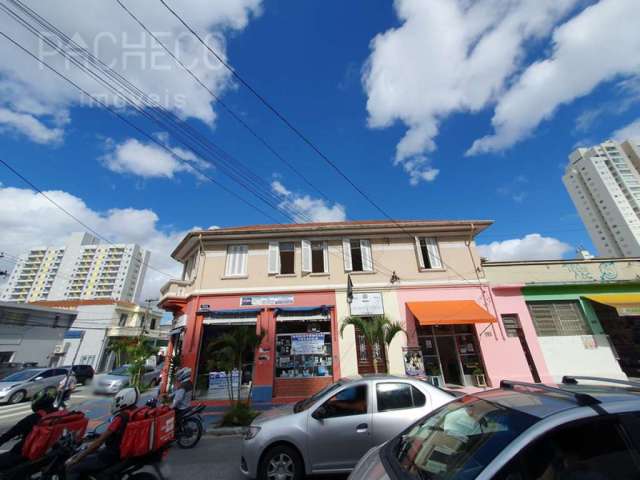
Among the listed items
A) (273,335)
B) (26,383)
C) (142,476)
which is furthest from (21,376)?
(142,476)

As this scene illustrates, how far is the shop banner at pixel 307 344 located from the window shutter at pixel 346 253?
3.30 meters

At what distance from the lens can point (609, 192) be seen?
65.8m

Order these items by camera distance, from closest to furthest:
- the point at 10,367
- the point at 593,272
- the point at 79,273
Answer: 1. the point at 593,272
2. the point at 10,367
3. the point at 79,273

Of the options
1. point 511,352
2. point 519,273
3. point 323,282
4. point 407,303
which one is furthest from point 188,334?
point 519,273

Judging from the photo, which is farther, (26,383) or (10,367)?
(10,367)

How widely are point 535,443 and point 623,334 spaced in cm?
1555

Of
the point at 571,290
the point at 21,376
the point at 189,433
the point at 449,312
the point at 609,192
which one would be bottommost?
the point at 189,433

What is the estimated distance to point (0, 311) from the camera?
23672 mm

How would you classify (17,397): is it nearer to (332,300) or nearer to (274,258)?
(274,258)

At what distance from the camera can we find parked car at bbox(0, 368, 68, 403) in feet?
46.0

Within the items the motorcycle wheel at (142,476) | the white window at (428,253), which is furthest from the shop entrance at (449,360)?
the motorcycle wheel at (142,476)

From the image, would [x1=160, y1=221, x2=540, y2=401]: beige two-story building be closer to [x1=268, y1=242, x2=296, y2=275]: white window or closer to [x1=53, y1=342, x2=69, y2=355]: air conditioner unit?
[x1=268, y1=242, x2=296, y2=275]: white window

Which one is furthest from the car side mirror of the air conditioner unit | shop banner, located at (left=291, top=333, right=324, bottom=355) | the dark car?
the air conditioner unit

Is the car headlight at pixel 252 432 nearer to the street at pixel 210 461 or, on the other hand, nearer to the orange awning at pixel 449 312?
the street at pixel 210 461
